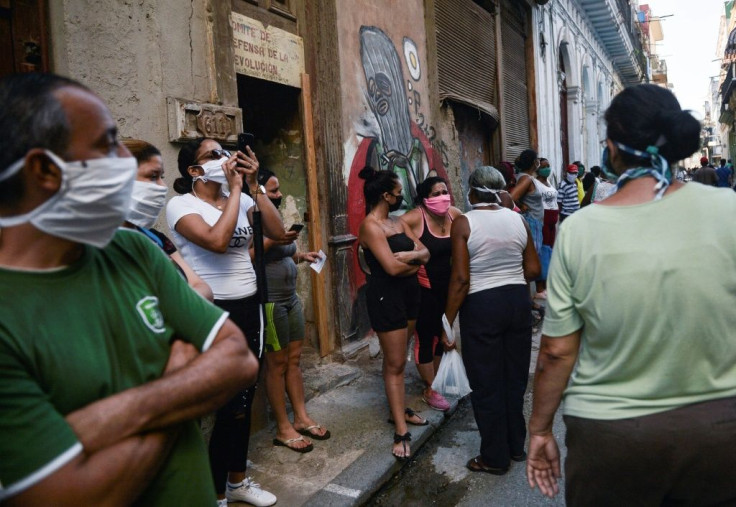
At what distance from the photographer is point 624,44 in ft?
88.3

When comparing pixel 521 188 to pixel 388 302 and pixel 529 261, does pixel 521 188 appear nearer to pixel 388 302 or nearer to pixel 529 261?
pixel 529 261

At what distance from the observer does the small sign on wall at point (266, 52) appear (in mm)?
4938

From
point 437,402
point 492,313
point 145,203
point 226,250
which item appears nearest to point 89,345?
point 145,203

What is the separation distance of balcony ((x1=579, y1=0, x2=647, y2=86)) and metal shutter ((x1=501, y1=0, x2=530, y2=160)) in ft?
23.1

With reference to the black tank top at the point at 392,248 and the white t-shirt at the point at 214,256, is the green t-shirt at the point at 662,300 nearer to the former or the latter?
the white t-shirt at the point at 214,256

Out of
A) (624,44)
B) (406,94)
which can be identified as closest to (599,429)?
(406,94)

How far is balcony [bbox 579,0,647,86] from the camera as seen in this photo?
69.2 feet

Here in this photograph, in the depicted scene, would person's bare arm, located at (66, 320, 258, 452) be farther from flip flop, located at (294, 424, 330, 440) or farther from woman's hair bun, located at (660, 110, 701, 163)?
flip flop, located at (294, 424, 330, 440)

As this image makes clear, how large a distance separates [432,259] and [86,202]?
12.3 ft

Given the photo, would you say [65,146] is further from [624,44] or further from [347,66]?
[624,44]

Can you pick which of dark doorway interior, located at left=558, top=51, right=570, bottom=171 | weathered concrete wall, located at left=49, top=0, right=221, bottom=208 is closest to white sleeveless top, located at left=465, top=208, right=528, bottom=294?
weathered concrete wall, located at left=49, top=0, right=221, bottom=208

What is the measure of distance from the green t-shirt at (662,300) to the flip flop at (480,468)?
220 centimetres

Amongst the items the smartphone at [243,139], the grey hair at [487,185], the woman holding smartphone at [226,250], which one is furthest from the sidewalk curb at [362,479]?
the smartphone at [243,139]

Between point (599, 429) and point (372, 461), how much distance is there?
7.67 ft
